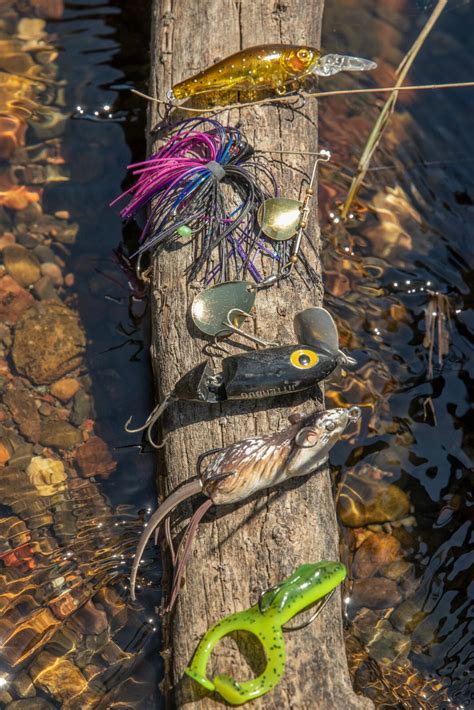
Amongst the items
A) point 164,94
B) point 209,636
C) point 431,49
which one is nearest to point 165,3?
point 164,94

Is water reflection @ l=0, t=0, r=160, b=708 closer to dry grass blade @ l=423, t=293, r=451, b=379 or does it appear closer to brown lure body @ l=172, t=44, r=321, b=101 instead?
brown lure body @ l=172, t=44, r=321, b=101

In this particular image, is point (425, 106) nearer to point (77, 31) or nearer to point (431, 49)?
point (431, 49)

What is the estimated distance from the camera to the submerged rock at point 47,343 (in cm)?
443

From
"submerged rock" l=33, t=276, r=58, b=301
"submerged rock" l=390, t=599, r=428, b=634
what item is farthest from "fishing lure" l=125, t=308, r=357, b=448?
"submerged rock" l=33, t=276, r=58, b=301

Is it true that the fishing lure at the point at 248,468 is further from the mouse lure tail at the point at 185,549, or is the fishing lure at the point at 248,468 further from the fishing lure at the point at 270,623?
the fishing lure at the point at 270,623

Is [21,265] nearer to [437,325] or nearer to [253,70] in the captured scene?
[253,70]

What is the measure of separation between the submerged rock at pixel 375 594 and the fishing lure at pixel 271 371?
1292 millimetres

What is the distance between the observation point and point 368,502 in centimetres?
417

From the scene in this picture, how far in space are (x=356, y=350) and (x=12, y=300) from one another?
2.01m

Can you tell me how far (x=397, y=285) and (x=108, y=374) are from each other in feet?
5.91

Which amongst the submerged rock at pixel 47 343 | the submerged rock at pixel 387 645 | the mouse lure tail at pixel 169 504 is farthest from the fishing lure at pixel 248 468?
the submerged rock at pixel 47 343

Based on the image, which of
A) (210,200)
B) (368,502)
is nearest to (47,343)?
(210,200)

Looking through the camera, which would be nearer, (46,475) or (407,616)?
(407,616)

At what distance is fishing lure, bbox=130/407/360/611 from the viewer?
9.86 ft
